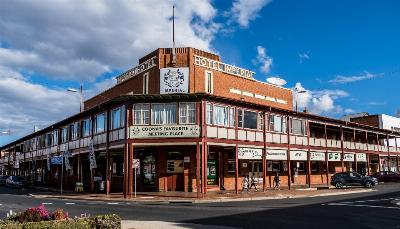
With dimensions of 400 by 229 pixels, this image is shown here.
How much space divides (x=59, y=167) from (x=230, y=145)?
26.1m

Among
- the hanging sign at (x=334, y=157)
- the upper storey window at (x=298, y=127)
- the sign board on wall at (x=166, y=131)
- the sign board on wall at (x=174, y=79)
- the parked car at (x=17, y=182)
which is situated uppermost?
the sign board on wall at (x=174, y=79)

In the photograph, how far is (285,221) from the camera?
53.1 ft

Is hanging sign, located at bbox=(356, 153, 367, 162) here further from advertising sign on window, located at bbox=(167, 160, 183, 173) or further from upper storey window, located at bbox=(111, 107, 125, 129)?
upper storey window, located at bbox=(111, 107, 125, 129)

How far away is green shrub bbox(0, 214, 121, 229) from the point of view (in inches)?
426

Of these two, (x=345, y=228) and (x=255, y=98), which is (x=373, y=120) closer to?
(x=255, y=98)

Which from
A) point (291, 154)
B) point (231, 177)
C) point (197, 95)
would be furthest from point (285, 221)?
point (291, 154)

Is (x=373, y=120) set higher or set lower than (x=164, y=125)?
higher

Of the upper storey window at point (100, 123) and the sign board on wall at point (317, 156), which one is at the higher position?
Result: the upper storey window at point (100, 123)

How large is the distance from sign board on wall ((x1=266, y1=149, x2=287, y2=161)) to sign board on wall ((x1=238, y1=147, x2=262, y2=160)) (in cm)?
134

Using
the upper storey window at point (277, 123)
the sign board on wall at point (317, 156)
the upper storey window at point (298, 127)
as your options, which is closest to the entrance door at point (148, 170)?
the upper storey window at point (277, 123)

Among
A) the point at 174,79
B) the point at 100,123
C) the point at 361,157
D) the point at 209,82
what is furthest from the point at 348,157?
the point at 100,123

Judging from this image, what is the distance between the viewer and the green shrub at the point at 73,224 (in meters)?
10.8

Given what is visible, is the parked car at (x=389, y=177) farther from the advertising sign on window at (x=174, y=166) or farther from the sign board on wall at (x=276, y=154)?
the advertising sign on window at (x=174, y=166)

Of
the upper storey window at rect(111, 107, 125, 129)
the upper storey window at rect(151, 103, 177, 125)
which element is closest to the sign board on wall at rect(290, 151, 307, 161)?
the upper storey window at rect(151, 103, 177, 125)
